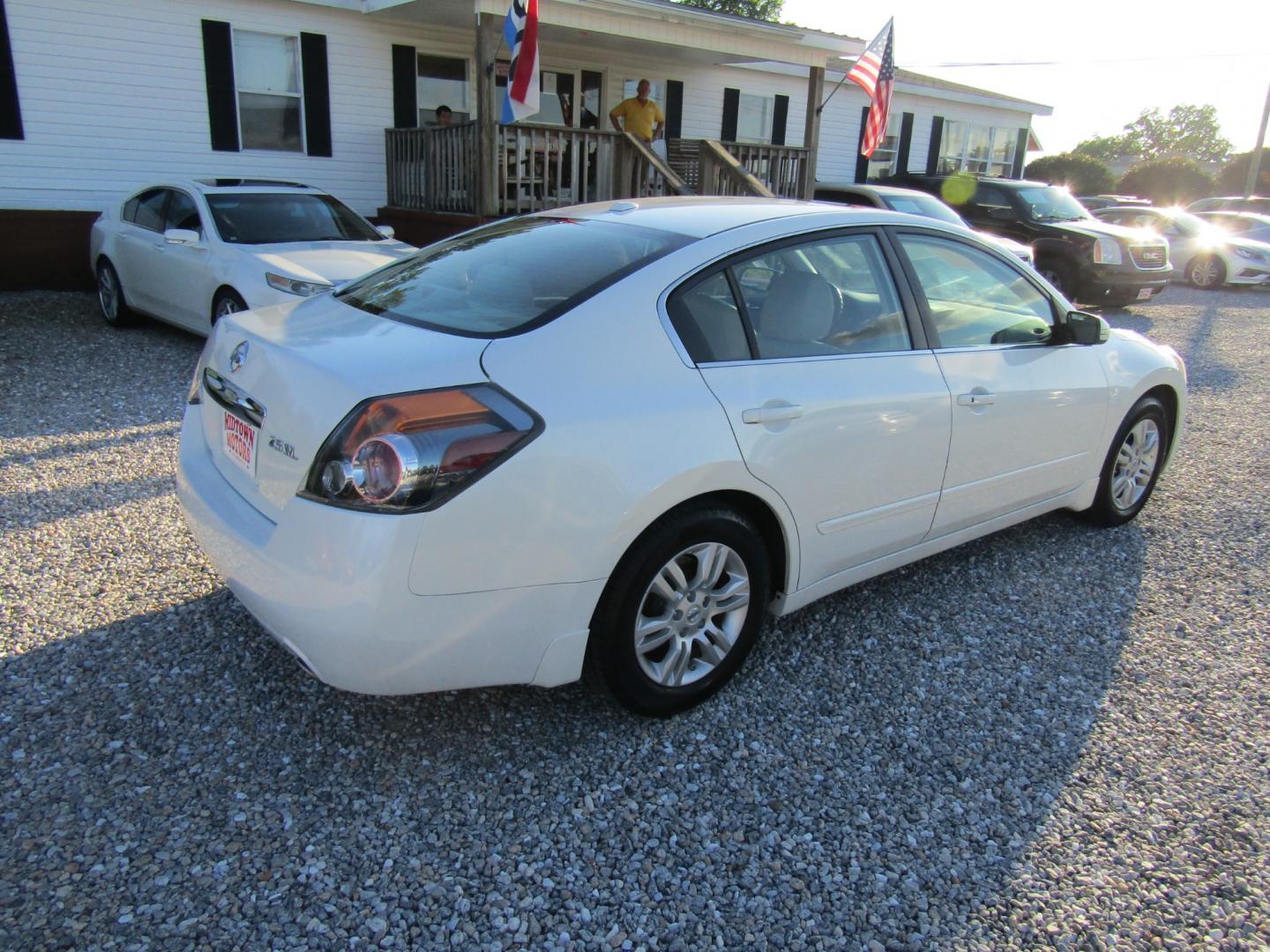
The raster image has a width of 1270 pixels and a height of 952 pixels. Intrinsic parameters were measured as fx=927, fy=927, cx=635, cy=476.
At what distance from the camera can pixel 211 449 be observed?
298 centimetres

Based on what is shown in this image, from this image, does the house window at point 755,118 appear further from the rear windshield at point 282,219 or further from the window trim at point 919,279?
the window trim at point 919,279

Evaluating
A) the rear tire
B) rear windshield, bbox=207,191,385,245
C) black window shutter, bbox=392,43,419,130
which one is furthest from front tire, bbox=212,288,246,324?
black window shutter, bbox=392,43,419,130

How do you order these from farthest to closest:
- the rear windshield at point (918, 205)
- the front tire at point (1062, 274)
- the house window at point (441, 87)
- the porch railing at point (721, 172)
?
the front tire at point (1062, 274)
the house window at point (441, 87)
the rear windshield at point (918, 205)
the porch railing at point (721, 172)

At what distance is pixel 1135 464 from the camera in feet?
15.3

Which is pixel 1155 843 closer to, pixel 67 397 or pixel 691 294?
pixel 691 294

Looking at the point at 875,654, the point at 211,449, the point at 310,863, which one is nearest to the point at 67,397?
the point at 211,449

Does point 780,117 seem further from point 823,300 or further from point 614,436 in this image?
point 614,436

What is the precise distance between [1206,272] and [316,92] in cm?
1618

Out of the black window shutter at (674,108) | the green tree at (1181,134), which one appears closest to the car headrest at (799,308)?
the black window shutter at (674,108)

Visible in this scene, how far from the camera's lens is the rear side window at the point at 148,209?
8.17 metres

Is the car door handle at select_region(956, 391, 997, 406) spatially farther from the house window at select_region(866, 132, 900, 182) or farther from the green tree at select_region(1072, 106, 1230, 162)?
the green tree at select_region(1072, 106, 1230, 162)

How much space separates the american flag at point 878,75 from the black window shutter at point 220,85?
302 inches

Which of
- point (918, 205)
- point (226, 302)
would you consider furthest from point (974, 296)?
point (918, 205)

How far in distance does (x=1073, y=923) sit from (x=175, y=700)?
263cm
